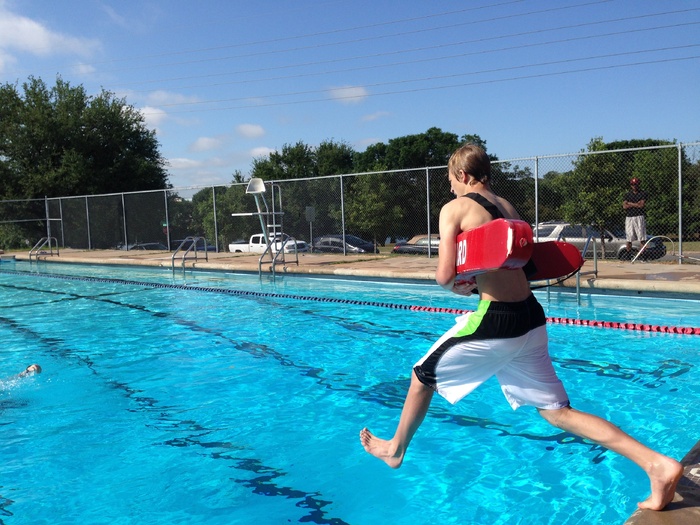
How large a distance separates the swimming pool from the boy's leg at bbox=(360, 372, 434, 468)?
387mm

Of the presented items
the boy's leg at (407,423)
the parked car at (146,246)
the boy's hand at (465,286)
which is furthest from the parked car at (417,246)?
the boy's hand at (465,286)

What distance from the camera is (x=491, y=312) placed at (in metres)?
2.59

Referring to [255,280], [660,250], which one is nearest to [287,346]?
[255,280]

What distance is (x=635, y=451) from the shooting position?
2.49 m

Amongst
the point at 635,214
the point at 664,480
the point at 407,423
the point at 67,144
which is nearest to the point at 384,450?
the point at 407,423

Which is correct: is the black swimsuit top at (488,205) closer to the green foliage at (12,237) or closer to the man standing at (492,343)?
the man standing at (492,343)

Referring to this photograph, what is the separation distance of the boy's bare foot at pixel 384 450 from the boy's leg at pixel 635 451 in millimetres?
727

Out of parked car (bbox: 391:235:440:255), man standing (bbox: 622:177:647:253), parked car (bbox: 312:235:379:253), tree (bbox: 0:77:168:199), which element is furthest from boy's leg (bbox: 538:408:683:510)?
tree (bbox: 0:77:168:199)

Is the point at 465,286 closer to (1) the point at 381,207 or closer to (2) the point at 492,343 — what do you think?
(2) the point at 492,343

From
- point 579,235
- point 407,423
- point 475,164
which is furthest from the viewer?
point 579,235

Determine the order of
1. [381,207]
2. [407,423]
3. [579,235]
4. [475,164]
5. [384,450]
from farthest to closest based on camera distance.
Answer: [381,207] → [579,235] → [384,450] → [407,423] → [475,164]

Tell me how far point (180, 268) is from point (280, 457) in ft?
42.9

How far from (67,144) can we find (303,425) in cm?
3230

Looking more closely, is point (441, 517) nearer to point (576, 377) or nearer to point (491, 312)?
point (491, 312)
